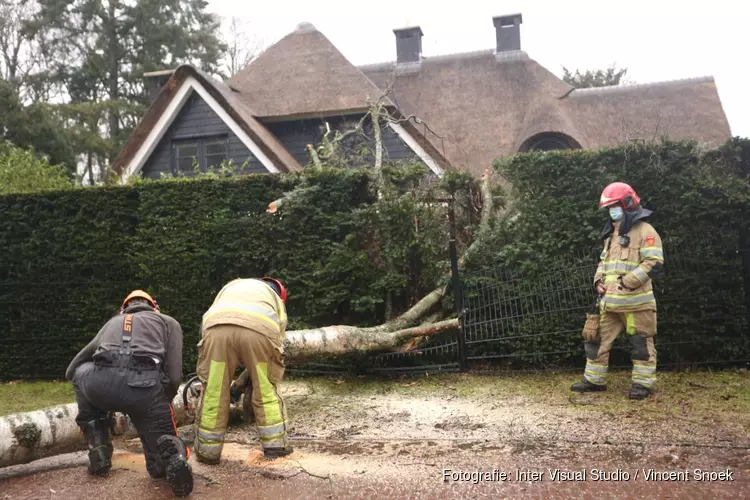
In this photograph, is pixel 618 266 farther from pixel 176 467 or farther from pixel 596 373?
pixel 176 467

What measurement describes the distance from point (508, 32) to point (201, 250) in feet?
48.8

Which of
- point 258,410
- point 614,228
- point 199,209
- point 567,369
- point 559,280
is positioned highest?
point 199,209

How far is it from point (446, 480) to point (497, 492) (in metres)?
0.35

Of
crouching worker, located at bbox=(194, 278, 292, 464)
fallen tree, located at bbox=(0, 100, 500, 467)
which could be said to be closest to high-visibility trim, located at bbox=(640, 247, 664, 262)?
fallen tree, located at bbox=(0, 100, 500, 467)

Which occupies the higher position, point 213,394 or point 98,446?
point 213,394

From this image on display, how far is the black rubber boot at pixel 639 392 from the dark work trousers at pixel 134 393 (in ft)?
13.0

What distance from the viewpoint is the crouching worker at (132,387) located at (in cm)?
401

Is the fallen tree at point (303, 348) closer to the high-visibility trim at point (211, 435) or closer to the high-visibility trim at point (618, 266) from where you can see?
the high-visibility trim at point (211, 435)

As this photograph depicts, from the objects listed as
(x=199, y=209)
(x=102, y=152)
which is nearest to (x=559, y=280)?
(x=199, y=209)

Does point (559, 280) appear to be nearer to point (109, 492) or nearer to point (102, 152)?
point (109, 492)

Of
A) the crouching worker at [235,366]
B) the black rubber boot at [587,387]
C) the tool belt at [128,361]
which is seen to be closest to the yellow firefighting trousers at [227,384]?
the crouching worker at [235,366]

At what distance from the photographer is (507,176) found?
7484 mm

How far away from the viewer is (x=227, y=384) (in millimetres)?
4301

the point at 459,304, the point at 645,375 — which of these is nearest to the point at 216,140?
the point at 459,304
